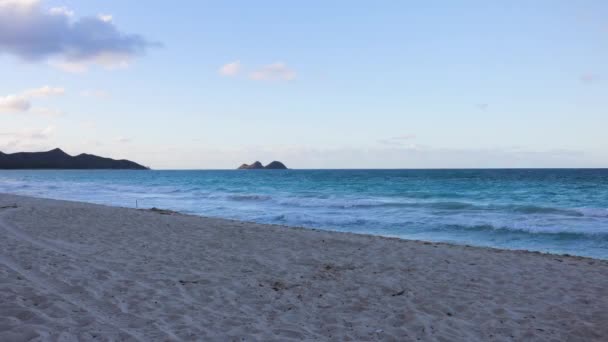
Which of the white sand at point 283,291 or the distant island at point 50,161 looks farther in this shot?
the distant island at point 50,161

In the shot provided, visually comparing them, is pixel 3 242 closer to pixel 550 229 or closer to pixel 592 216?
pixel 550 229

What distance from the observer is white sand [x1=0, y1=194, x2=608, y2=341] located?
16.4 feet

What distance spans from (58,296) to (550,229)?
16444 mm

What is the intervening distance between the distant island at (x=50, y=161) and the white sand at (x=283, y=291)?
621 feet

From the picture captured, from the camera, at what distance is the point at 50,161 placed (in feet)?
604

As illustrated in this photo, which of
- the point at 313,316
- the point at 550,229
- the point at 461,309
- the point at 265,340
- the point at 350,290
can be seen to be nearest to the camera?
the point at 265,340

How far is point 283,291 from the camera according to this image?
661 centimetres

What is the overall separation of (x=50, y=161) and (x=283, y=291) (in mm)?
204034

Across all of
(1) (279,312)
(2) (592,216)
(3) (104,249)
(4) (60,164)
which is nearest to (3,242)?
(3) (104,249)

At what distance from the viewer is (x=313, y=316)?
219 inches

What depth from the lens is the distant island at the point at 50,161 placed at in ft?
567

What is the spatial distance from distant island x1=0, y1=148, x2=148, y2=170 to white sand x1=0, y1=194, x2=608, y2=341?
189317 mm

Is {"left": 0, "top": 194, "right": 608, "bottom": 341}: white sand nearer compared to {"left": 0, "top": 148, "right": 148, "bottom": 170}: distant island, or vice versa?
{"left": 0, "top": 194, "right": 608, "bottom": 341}: white sand

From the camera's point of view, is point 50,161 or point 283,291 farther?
point 50,161
